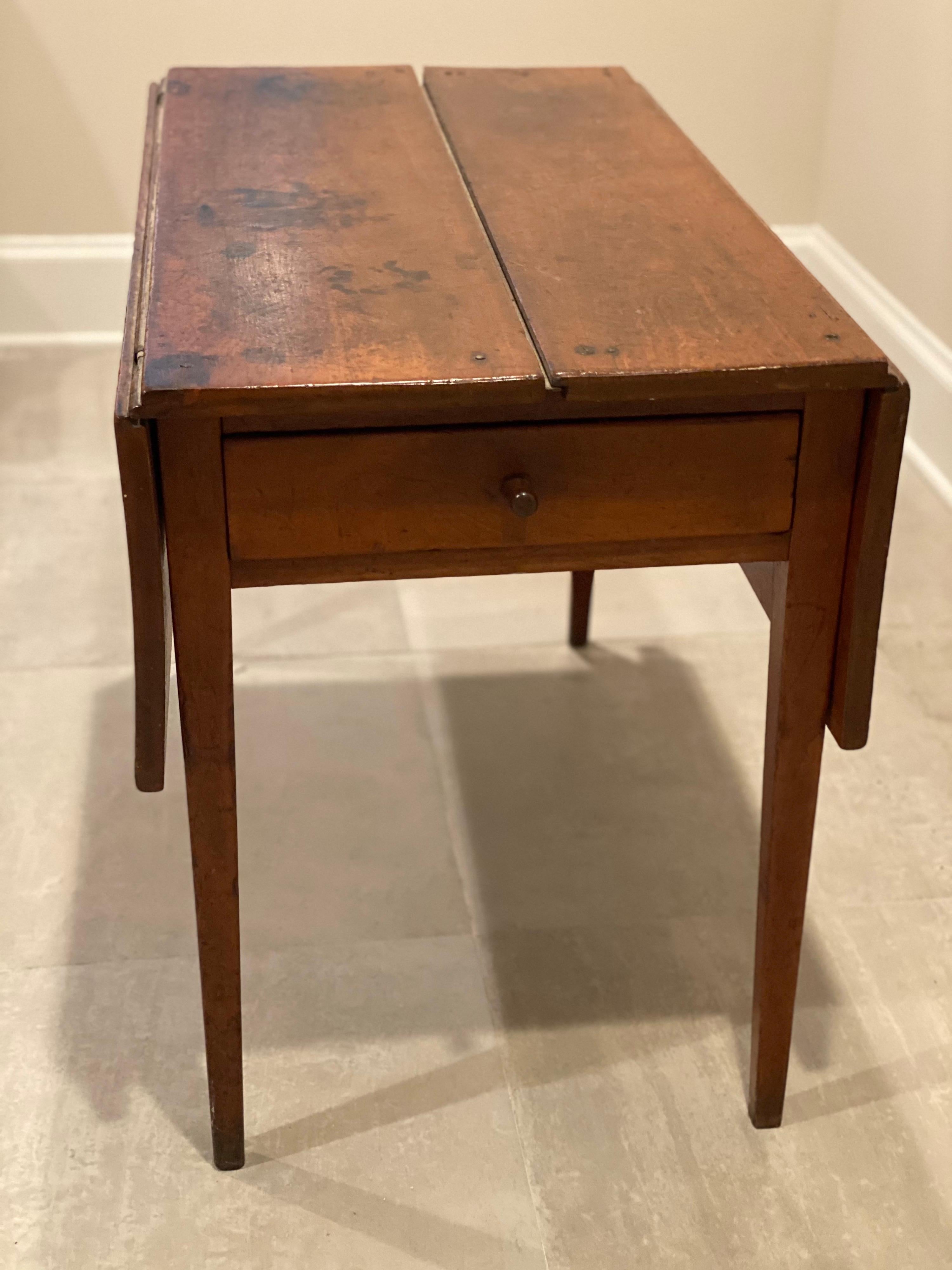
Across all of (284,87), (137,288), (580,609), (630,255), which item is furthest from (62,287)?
(630,255)

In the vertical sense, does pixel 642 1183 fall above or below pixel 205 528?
below

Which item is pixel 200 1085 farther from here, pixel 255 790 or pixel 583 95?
pixel 583 95

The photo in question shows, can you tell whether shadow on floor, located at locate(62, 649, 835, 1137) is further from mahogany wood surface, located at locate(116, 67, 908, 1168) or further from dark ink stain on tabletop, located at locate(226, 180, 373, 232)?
dark ink stain on tabletop, located at locate(226, 180, 373, 232)

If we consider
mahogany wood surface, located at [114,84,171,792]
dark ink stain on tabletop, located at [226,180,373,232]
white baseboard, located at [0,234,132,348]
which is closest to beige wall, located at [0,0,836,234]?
white baseboard, located at [0,234,132,348]

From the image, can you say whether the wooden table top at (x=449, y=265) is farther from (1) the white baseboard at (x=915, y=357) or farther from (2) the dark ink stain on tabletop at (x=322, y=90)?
(1) the white baseboard at (x=915, y=357)

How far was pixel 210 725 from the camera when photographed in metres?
1.09

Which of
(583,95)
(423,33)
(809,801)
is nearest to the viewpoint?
(809,801)

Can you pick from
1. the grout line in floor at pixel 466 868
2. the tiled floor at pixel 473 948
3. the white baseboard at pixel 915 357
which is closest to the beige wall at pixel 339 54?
the white baseboard at pixel 915 357

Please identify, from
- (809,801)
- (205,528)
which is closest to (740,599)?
(809,801)

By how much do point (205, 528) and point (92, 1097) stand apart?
0.64m

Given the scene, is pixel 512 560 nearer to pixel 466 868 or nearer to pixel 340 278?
pixel 340 278

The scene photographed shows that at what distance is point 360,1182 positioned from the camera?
49.5 inches

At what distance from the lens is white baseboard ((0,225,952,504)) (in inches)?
109

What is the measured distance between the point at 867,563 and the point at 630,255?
36 centimetres
